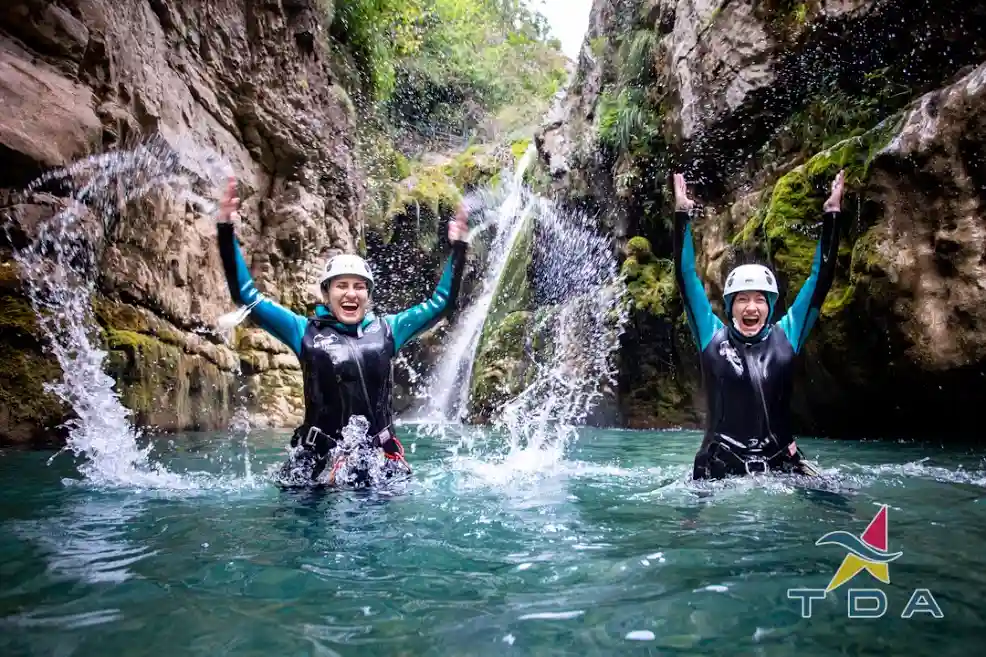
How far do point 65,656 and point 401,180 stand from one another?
17.2 meters

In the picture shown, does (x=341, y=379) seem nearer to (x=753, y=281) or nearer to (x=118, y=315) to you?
(x=753, y=281)

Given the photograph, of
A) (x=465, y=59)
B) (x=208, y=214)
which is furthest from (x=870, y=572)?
(x=465, y=59)

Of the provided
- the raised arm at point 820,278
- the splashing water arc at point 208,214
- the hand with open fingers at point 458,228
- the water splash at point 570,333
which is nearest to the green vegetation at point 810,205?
the raised arm at point 820,278

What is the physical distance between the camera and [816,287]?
4.07 m

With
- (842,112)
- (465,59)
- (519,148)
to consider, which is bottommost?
(842,112)

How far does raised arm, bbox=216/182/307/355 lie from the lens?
12.5 ft

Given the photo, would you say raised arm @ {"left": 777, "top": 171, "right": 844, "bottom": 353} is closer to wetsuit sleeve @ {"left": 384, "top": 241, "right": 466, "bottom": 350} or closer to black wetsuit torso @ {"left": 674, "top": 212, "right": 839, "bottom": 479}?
black wetsuit torso @ {"left": 674, "top": 212, "right": 839, "bottom": 479}

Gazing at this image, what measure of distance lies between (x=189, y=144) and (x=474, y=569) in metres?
8.56

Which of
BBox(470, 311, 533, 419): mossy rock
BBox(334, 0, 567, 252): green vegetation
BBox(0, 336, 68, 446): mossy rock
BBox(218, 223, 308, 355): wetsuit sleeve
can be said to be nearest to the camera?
BBox(218, 223, 308, 355): wetsuit sleeve

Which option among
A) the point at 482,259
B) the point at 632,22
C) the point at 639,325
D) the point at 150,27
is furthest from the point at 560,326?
the point at 150,27

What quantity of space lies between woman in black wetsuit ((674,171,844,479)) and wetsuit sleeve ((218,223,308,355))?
8.19ft

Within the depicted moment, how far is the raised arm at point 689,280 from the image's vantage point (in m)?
4.05

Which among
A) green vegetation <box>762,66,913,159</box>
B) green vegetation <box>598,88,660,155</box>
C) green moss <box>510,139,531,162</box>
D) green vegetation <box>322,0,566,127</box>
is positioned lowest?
green vegetation <box>762,66,913,159</box>

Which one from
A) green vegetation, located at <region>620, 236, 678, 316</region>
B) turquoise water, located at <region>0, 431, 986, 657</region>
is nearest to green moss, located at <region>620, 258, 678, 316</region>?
green vegetation, located at <region>620, 236, 678, 316</region>
